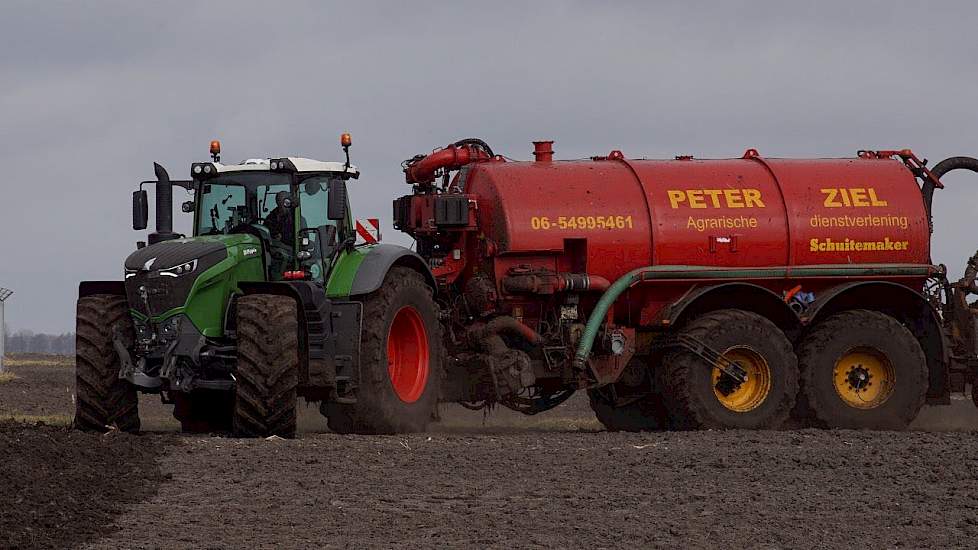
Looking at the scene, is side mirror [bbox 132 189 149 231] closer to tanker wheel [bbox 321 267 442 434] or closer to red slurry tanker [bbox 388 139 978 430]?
tanker wheel [bbox 321 267 442 434]

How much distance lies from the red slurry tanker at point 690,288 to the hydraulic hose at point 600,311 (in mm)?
23

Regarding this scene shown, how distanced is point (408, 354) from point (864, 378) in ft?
19.1

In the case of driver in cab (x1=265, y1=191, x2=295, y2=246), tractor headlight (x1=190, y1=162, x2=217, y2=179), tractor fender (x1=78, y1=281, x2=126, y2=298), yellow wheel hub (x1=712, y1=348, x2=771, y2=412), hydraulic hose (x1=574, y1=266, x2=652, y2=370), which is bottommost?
yellow wheel hub (x1=712, y1=348, x2=771, y2=412)

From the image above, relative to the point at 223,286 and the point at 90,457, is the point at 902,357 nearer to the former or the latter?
the point at 223,286

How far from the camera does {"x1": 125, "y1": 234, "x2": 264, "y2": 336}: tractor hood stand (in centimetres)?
1620

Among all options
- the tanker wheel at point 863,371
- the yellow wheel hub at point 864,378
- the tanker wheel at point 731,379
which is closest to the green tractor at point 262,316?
the tanker wheel at point 731,379

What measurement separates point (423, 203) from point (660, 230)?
9.47 ft

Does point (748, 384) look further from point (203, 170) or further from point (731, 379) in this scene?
point (203, 170)

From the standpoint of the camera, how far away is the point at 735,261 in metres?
19.7

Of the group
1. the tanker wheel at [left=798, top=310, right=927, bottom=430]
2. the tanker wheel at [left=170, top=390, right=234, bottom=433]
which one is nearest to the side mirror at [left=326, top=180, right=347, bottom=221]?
the tanker wheel at [left=170, top=390, right=234, bottom=433]

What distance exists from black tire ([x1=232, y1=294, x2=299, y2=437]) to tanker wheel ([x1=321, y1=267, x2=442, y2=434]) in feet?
4.43

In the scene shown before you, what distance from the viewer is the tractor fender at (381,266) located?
16.9 m

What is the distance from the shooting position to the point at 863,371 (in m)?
19.9

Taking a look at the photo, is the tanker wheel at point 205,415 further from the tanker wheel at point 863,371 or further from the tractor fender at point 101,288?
the tanker wheel at point 863,371
